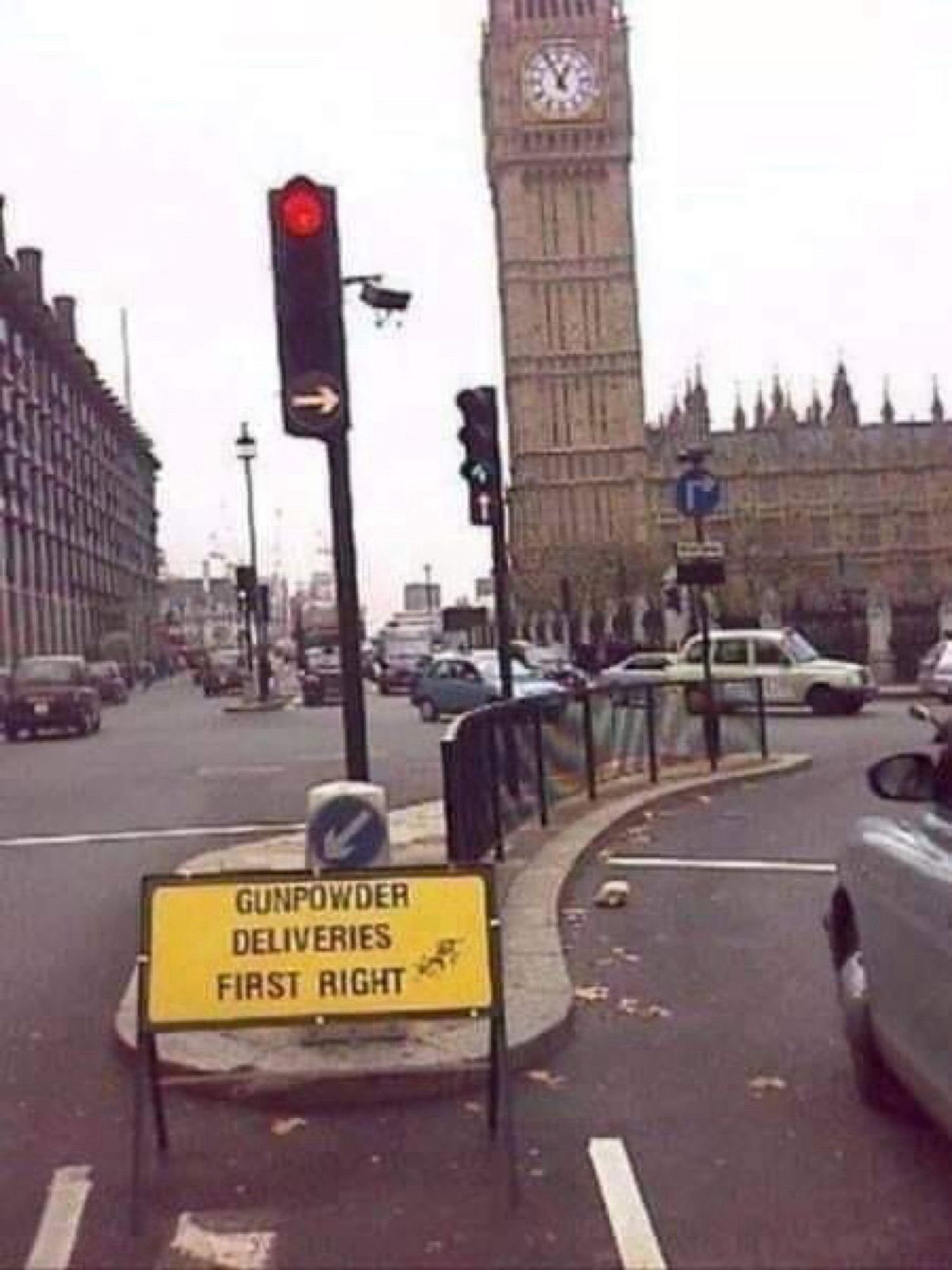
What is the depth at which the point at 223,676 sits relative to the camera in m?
67.2

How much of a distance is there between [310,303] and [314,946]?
9.88ft

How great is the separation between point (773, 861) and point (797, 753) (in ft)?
32.8

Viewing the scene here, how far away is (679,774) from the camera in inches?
704

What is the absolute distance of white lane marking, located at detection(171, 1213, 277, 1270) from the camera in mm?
4688

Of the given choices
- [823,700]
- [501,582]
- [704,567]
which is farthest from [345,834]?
[823,700]

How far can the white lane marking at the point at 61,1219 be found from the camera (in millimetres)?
4738

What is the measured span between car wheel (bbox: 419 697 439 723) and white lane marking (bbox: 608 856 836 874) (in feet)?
79.9

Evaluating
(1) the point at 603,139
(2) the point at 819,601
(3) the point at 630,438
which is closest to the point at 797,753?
(2) the point at 819,601

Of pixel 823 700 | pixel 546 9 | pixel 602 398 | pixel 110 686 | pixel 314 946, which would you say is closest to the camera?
pixel 314 946

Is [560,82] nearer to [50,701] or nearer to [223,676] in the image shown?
[223,676]

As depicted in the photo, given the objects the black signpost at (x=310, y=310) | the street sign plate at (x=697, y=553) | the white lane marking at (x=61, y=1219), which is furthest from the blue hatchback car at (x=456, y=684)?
the white lane marking at (x=61, y=1219)

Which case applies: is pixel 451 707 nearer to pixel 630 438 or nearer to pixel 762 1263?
pixel 762 1263

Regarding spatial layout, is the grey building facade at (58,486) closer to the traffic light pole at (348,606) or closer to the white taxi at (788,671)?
the white taxi at (788,671)

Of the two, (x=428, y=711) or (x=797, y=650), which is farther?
(x=428, y=711)
